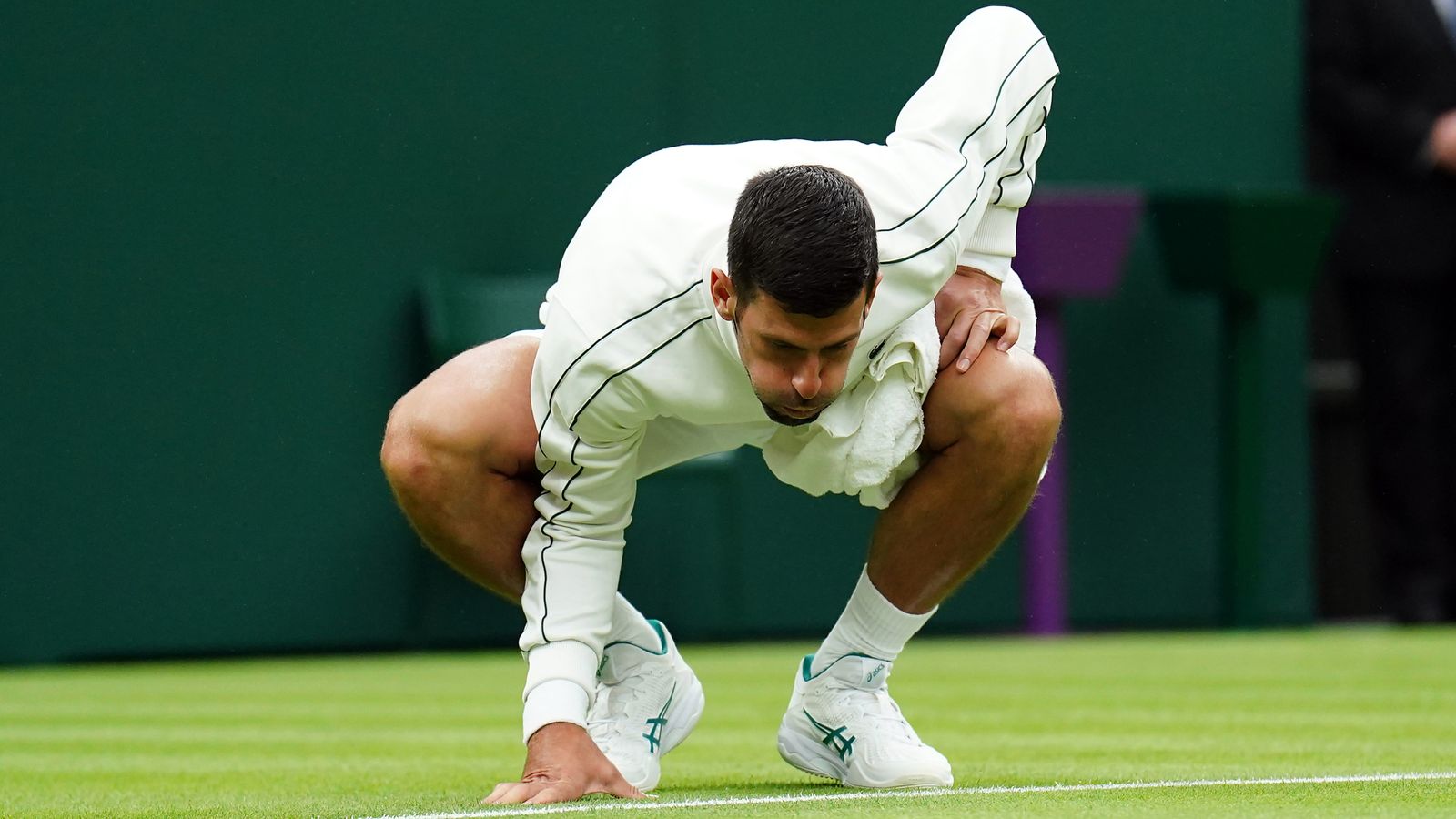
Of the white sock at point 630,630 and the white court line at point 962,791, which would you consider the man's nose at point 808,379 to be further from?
the white sock at point 630,630

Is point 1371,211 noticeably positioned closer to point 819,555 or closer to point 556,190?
point 819,555

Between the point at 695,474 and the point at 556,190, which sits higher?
the point at 556,190

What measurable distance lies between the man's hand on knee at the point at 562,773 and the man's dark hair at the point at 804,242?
21.1 inches

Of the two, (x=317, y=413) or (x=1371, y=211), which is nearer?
(x=317, y=413)

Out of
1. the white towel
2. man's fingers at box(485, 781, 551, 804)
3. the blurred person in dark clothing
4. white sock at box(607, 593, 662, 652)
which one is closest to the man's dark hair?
the white towel

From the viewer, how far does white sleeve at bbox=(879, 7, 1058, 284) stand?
2439 millimetres

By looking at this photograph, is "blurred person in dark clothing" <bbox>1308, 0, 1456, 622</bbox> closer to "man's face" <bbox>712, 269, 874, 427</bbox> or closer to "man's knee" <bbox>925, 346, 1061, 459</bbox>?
"man's knee" <bbox>925, 346, 1061, 459</bbox>

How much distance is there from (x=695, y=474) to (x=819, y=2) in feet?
4.98

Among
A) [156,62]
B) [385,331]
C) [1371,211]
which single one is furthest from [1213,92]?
[156,62]

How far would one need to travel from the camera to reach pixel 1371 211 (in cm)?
672

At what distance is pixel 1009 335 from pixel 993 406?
0.11m

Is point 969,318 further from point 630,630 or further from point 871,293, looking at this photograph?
point 630,630

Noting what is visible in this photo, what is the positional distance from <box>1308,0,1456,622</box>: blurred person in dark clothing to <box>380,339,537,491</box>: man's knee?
4527mm

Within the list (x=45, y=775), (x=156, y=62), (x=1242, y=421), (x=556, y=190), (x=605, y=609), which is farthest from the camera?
(x=1242, y=421)
